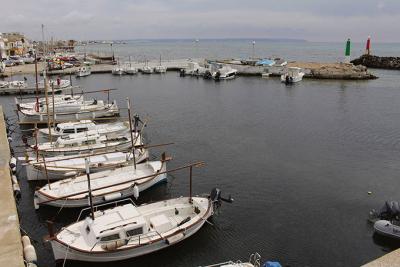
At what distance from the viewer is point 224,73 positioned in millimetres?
107062

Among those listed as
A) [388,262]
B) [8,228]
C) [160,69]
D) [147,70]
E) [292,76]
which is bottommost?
[388,262]

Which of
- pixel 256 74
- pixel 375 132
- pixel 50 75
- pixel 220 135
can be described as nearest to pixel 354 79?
pixel 256 74

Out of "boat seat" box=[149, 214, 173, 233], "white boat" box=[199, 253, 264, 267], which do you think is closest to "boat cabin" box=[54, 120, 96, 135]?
"boat seat" box=[149, 214, 173, 233]

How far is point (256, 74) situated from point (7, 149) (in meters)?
85.0

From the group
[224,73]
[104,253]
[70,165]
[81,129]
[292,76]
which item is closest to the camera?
[104,253]

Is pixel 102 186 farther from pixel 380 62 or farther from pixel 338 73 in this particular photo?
pixel 380 62

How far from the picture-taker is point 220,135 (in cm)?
5150

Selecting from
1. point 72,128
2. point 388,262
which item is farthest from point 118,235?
point 72,128

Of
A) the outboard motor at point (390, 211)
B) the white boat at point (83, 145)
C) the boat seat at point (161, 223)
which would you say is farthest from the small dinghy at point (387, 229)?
the white boat at point (83, 145)

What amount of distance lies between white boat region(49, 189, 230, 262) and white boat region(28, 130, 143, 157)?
49.7 ft

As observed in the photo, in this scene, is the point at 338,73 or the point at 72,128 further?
the point at 338,73

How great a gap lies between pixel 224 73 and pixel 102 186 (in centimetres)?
7998

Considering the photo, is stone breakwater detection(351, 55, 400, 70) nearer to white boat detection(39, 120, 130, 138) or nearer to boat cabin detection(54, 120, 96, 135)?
white boat detection(39, 120, 130, 138)

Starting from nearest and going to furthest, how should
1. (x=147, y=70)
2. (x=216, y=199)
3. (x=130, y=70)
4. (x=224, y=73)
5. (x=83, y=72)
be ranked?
(x=216, y=199) < (x=224, y=73) < (x=83, y=72) < (x=130, y=70) < (x=147, y=70)
